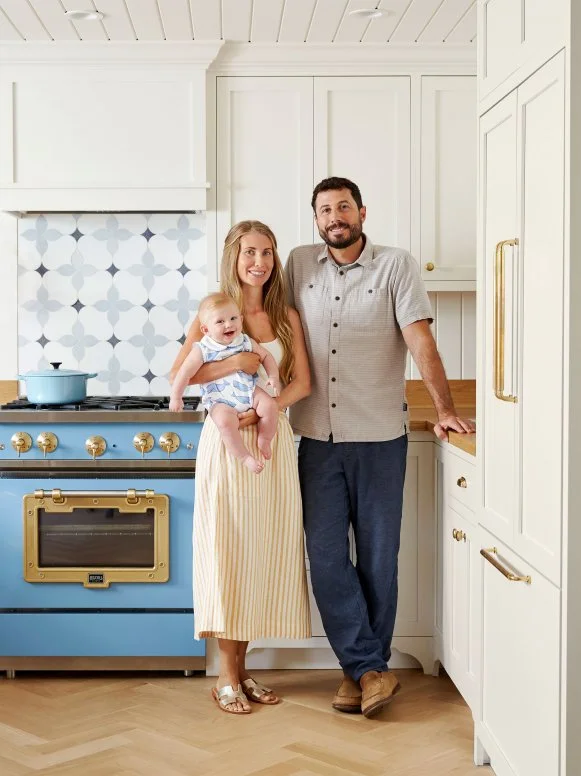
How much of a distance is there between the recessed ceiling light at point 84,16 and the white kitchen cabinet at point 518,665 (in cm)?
218

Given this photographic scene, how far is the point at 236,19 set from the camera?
10.7 ft

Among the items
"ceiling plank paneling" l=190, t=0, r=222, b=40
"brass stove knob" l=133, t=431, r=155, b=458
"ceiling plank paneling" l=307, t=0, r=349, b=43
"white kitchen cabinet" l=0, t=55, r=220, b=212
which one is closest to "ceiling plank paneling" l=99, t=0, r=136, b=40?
"white kitchen cabinet" l=0, t=55, r=220, b=212

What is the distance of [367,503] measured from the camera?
9.57ft

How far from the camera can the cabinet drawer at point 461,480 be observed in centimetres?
262

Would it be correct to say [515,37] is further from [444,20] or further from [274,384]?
[444,20]

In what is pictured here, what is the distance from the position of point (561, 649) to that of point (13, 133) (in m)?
2.73

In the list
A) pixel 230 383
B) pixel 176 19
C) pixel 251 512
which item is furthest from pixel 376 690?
pixel 176 19

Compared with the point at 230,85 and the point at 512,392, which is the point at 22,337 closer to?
the point at 230,85

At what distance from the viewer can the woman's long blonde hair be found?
2.85 m

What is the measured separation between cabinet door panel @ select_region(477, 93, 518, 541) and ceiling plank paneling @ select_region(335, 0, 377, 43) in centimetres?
105

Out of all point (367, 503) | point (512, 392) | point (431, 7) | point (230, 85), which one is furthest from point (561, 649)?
point (230, 85)

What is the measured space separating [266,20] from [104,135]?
0.74 meters

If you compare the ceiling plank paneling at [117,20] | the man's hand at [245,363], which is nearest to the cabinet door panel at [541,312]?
the man's hand at [245,363]

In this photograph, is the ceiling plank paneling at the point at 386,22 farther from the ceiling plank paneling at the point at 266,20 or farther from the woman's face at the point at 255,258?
the woman's face at the point at 255,258
